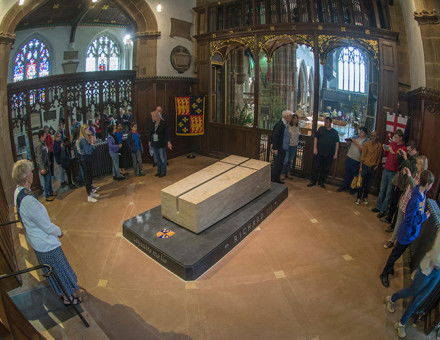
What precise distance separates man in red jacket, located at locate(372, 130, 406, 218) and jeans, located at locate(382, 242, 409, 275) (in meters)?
1.80

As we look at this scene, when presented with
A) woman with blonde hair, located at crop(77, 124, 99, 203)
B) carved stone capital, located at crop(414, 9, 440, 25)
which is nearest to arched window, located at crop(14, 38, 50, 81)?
woman with blonde hair, located at crop(77, 124, 99, 203)

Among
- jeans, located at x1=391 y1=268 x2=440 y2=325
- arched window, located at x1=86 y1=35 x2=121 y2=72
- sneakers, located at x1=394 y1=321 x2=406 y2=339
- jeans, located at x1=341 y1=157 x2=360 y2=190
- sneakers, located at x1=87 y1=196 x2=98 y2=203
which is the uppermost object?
arched window, located at x1=86 y1=35 x2=121 y2=72

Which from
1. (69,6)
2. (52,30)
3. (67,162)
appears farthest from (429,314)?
(52,30)

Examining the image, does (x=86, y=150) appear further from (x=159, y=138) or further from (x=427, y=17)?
(x=427, y=17)

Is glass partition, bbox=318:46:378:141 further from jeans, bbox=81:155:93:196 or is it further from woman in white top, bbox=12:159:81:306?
woman in white top, bbox=12:159:81:306

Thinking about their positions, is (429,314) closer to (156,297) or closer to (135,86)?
(156,297)

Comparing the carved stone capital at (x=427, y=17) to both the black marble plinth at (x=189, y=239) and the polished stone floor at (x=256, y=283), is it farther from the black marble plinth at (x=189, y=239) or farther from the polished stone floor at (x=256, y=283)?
the black marble plinth at (x=189, y=239)

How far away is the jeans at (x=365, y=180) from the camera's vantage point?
→ 5.89m

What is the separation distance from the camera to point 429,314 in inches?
126

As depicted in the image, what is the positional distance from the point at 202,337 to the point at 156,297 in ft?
2.54

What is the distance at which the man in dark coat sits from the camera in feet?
21.9

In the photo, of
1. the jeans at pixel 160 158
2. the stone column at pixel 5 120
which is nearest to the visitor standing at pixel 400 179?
the jeans at pixel 160 158

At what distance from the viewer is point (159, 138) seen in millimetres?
7242

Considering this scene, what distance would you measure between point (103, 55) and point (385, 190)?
51.2 ft
